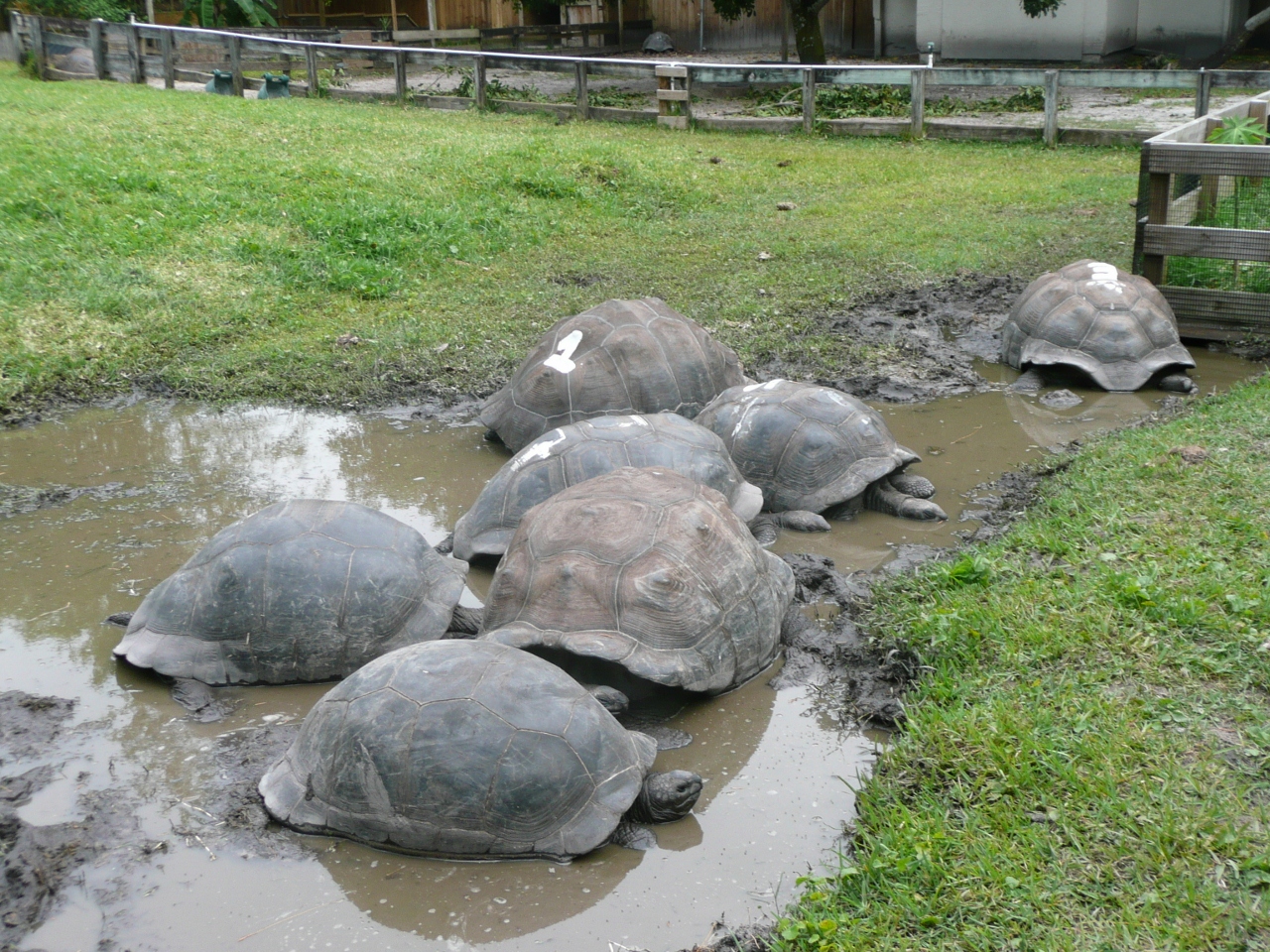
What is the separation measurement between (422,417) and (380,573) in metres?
2.69

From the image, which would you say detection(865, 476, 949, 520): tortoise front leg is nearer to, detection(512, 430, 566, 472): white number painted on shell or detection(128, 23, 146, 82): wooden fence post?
detection(512, 430, 566, 472): white number painted on shell

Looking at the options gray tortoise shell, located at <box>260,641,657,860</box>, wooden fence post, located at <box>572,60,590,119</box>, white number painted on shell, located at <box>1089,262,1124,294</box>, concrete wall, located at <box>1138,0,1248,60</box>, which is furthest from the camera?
concrete wall, located at <box>1138,0,1248,60</box>

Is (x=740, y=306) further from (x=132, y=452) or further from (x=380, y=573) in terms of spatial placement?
(x=380, y=573)

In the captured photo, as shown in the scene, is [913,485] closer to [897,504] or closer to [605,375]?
[897,504]

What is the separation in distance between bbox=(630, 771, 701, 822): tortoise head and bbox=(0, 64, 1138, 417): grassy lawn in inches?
160

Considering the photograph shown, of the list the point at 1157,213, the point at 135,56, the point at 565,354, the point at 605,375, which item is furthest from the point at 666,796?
the point at 135,56

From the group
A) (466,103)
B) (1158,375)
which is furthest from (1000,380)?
(466,103)

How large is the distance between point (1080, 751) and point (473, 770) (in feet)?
5.60

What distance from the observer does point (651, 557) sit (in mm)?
3818

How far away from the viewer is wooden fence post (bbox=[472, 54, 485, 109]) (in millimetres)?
18156

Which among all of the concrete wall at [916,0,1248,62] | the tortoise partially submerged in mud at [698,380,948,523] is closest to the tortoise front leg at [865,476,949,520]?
the tortoise partially submerged in mud at [698,380,948,523]

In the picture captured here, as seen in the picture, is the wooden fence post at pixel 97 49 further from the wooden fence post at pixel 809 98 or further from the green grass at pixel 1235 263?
the green grass at pixel 1235 263

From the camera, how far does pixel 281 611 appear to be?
12.9 feet

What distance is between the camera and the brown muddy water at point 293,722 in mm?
2920
